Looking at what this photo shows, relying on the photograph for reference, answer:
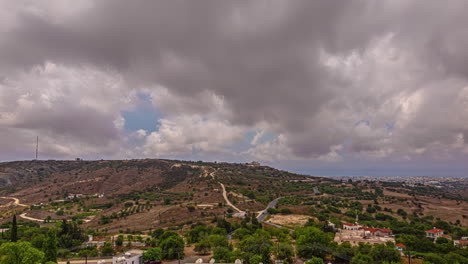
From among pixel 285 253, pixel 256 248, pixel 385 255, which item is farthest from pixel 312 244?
pixel 385 255

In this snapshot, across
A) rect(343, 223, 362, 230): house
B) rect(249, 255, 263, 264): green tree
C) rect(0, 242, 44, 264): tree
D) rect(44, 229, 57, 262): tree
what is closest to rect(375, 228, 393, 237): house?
rect(343, 223, 362, 230): house

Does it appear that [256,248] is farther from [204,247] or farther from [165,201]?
[165,201]

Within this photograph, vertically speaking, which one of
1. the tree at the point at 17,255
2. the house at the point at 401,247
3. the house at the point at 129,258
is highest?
the tree at the point at 17,255

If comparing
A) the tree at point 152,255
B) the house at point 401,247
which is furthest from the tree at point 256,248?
the house at point 401,247

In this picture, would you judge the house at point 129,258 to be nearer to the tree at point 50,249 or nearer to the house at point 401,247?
the tree at point 50,249

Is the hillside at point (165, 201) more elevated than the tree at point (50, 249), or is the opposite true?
the tree at point (50, 249)

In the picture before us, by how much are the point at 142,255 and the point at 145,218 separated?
5549cm

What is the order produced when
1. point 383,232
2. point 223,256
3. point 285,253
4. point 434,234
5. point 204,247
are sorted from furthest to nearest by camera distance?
1. point 383,232
2. point 434,234
3. point 204,247
4. point 285,253
5. point 223,256

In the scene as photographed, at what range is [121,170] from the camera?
199 metres

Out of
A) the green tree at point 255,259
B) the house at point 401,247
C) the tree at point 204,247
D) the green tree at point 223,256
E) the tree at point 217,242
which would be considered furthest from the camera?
the house at point 401,247

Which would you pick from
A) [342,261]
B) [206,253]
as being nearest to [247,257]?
[206,253]

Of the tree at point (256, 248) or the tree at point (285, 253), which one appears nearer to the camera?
the tree at point (256, 248)

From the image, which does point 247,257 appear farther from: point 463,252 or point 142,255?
point 463,252

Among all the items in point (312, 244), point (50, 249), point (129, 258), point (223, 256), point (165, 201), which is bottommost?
point (165, 201)
